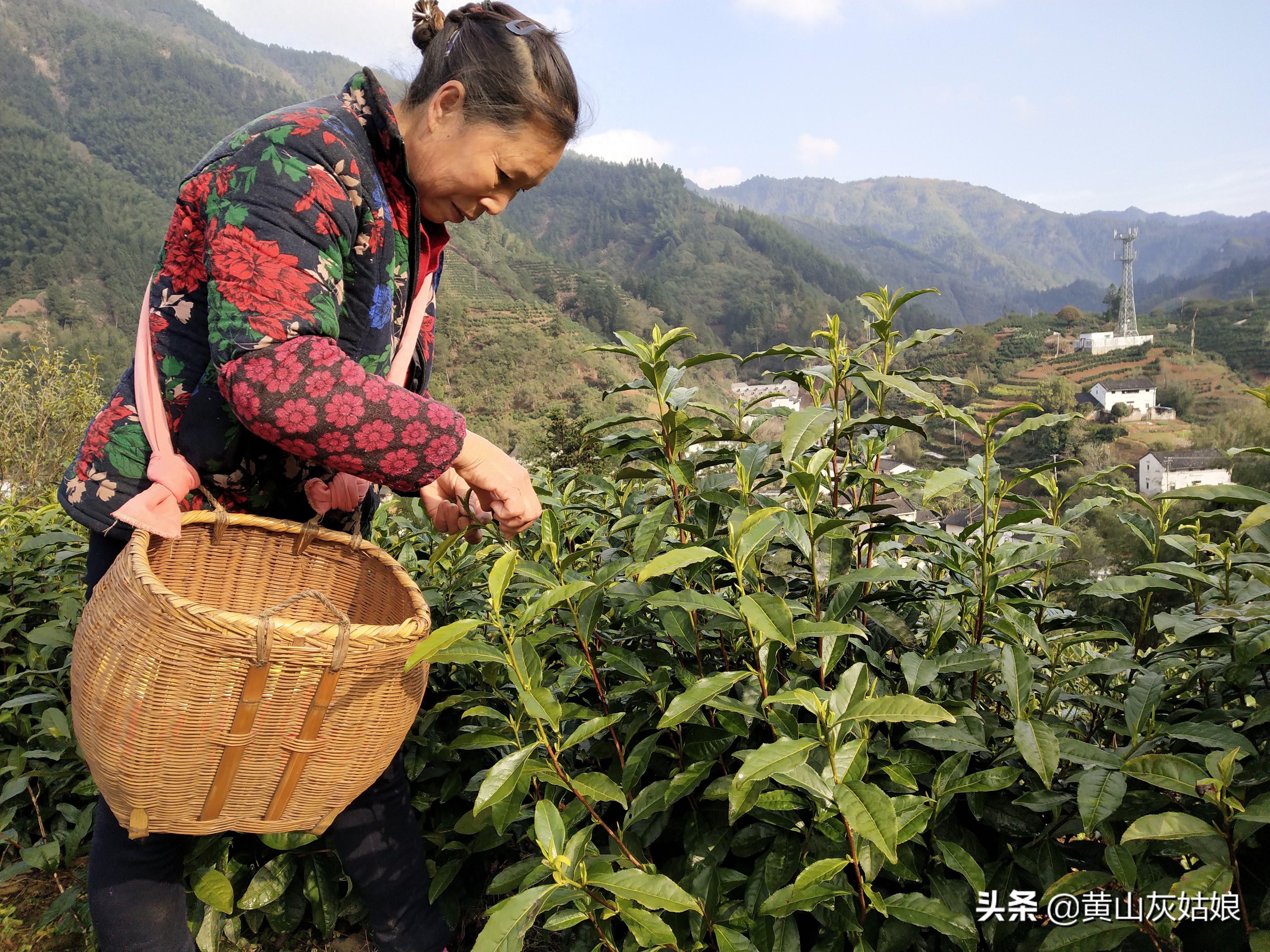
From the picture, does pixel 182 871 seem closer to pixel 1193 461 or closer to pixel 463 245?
pixel 1193 461

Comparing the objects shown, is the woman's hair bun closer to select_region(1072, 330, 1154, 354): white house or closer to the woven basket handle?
the woven basket handle

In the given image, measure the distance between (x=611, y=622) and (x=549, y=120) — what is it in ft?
3.01

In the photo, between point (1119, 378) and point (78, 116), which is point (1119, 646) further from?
point (78, 116)

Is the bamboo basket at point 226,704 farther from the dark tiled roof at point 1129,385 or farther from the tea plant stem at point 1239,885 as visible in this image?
the dark tiled roof at point 1129,385

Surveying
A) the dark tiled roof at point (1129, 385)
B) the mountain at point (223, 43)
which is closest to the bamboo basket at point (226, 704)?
the dark tiled roof at point (1129, 385)

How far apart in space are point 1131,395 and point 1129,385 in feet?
3.27

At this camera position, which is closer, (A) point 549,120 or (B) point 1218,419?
(A) point 549,120

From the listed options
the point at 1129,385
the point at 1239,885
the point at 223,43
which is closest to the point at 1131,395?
the point at 1129,385

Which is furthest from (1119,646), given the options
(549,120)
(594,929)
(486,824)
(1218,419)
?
(1218,419)

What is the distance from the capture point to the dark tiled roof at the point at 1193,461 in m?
30.9

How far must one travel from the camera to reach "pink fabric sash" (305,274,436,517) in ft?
4.63

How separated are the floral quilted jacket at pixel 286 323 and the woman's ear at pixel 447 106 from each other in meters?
0.06

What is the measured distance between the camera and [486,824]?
1428mm

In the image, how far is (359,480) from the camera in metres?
1.47
